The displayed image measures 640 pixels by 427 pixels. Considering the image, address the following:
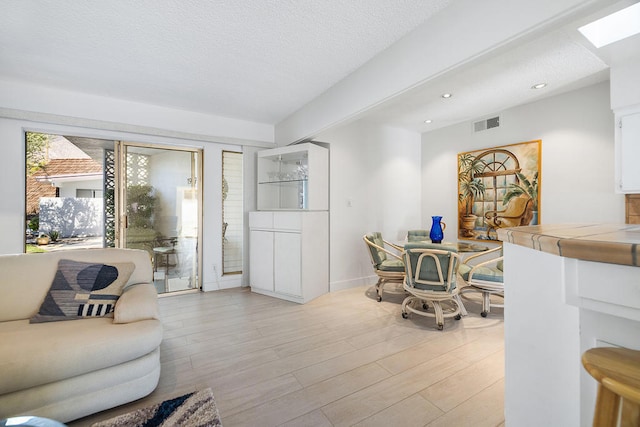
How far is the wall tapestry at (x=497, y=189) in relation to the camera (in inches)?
143

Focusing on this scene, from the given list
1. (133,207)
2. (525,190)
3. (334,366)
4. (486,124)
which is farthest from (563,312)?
(133,207)

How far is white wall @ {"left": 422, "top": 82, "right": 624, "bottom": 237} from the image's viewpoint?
3057mm

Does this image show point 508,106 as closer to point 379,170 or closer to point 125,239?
point 379,170

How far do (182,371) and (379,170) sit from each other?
3.81m

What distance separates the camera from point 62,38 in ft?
7.13

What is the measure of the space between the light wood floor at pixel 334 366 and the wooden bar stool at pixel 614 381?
111 centimetres

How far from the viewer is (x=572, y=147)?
3.31 m

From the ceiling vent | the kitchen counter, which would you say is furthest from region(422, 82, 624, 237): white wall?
the kitchen counter

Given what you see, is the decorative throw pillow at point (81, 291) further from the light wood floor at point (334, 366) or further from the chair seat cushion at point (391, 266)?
the chair seat cushion at point (391, 266)

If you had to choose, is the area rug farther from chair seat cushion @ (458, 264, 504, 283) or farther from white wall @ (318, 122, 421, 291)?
chair seat cushion @ (458, 264, 504, 283)

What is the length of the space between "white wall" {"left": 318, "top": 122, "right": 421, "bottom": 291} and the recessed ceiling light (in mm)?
2687

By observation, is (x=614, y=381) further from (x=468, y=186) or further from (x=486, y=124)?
(x=486, y=124)

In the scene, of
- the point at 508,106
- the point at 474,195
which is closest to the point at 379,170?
the point at 474,195

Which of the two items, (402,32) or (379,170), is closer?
(402,32)
